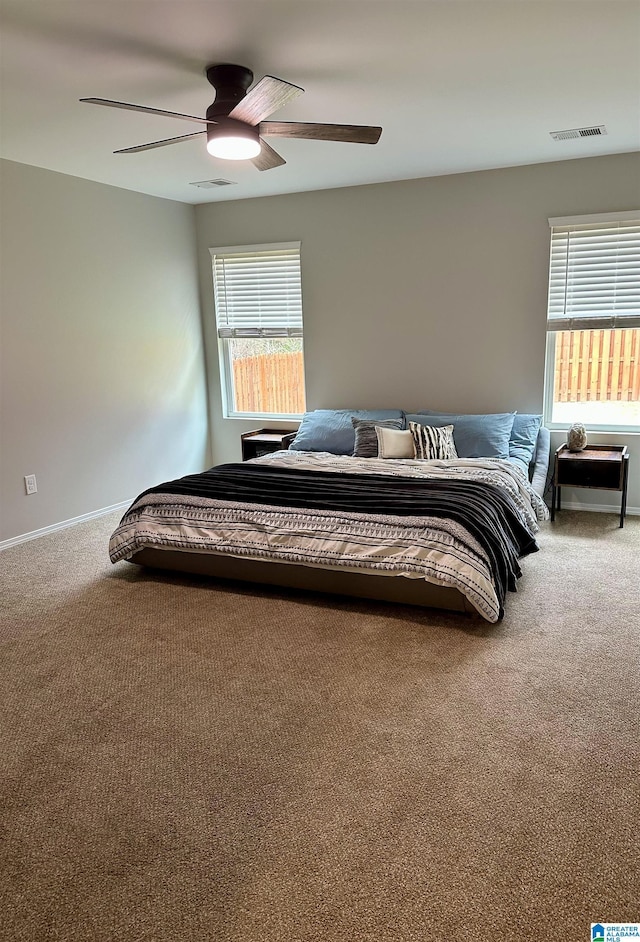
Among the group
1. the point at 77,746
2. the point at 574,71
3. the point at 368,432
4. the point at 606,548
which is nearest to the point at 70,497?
the point at 368,432

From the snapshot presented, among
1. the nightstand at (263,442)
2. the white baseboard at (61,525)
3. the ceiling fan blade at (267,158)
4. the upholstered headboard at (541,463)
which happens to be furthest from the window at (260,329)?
the ceiling fan blade at (267,158)

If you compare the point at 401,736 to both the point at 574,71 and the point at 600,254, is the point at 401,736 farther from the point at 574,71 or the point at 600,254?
the point at 600,254

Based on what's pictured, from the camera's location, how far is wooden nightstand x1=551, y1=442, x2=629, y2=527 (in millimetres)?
4676

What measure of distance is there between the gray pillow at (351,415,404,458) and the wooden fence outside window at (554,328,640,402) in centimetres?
134

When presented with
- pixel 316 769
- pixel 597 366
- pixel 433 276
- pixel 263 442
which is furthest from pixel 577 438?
pixel 316 769

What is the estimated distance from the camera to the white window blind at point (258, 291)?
6.00 m

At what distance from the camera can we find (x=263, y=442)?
235 inches

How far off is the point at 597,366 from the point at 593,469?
803mm

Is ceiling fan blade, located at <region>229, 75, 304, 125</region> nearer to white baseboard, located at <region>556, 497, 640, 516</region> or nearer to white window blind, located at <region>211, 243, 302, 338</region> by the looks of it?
white window blind, located at <region>211, 243, 302, 338</region>

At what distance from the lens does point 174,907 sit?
5.62ft

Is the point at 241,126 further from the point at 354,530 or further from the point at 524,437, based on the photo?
the point at 524,437

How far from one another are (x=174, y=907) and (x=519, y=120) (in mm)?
4082
